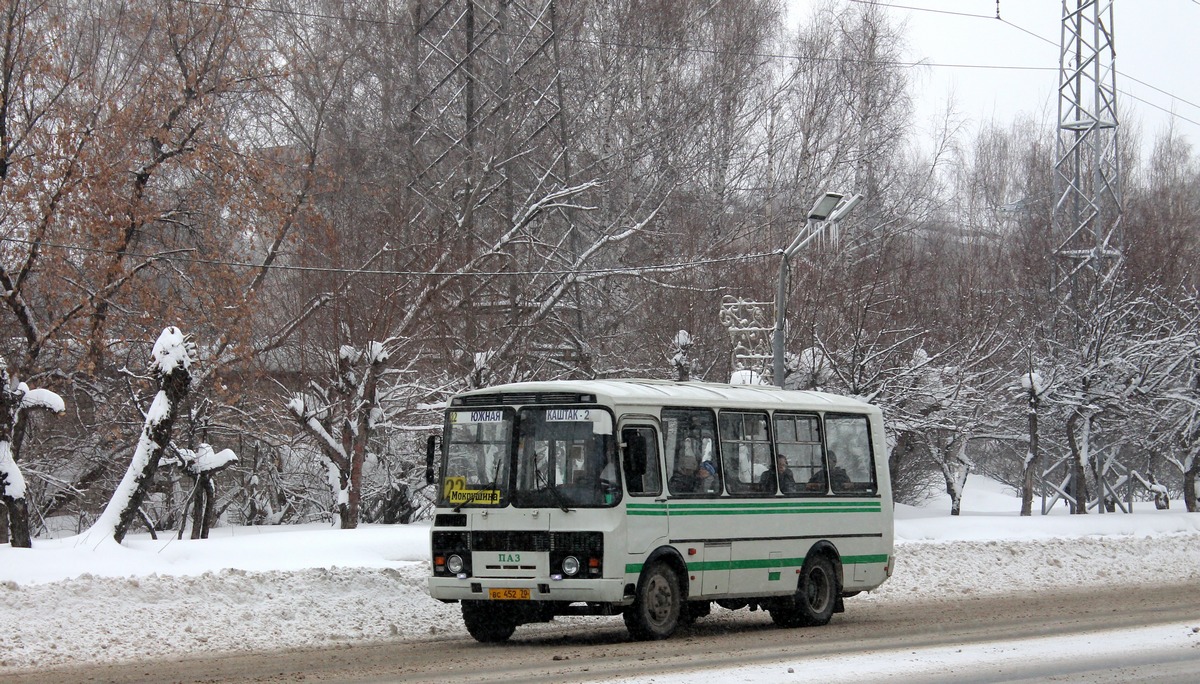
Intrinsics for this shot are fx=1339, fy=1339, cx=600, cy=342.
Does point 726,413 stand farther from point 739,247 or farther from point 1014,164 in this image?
point 1014,164

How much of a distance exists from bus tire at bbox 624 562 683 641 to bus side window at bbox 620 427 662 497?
0.82 meters

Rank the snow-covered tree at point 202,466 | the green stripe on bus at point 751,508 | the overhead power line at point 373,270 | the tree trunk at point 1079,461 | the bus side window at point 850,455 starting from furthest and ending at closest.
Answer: the tree trunk at point 1079,461
the overhead power line at point 373,270
the snow-covered tree at point 202,466
the bus side window at point 850,455
the green stripe on bus at point 751,508

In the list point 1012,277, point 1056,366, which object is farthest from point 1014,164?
point 1056,366

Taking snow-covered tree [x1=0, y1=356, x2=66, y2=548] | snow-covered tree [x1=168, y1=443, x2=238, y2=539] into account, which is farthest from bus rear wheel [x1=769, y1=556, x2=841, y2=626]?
snow-covered tree [x1=0, y1=356, x2=66, y2=548]

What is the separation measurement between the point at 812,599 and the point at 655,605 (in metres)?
3.44

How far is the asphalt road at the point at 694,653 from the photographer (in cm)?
1115

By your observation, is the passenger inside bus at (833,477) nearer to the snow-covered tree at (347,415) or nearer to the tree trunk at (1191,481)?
the snow-covered tree at (347,415)

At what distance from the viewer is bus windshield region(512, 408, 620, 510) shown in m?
13.9

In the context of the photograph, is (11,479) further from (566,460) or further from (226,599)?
(566,460)

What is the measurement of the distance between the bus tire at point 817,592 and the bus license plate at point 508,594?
174 inches

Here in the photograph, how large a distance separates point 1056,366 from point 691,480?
2558cm

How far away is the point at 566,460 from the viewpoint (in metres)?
14.1

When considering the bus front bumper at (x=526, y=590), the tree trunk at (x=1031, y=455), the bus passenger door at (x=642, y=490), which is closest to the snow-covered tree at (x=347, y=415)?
the bus front bumper at (x=526, y=590)

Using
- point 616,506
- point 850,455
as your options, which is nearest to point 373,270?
point 850,455
